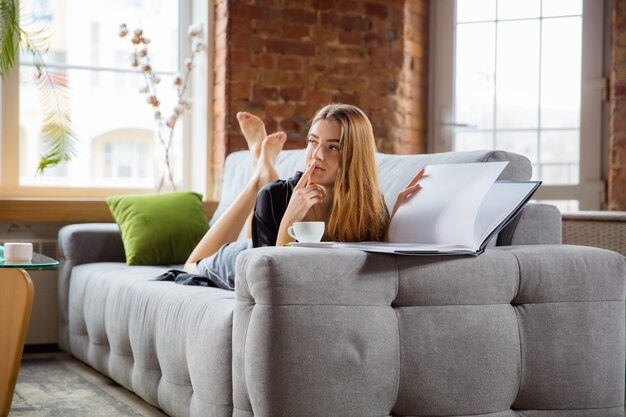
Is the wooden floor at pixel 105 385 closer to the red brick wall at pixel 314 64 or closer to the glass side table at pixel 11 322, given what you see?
the glass side table at pixel 11 322

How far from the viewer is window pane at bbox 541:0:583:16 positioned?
4.53 meters

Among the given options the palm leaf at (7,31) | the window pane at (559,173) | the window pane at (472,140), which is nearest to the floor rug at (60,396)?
the palm leaf at (7,31)

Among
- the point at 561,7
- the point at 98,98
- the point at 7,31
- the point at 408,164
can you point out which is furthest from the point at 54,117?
the point at 561,7

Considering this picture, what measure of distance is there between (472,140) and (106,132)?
1.93 metres

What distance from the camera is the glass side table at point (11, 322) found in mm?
2723

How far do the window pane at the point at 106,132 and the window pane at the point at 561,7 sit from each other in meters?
1.99

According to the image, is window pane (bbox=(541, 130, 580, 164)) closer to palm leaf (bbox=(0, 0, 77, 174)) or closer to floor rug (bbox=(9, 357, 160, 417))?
palm leaf (bbox=(0, 0, 77, 174))

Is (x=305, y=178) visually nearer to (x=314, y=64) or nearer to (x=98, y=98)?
(x=314, y=64)

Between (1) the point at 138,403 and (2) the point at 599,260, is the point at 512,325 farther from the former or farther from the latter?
(1) the point at 138,403

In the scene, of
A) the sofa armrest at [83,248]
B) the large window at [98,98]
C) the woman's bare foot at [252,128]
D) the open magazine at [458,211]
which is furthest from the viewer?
the large window at [98,98]

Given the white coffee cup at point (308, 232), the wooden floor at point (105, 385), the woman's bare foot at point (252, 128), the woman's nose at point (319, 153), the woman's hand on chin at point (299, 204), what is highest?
the woman's bare foot at point (252, 128)

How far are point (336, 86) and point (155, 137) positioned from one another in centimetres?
99

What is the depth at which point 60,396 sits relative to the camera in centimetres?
307

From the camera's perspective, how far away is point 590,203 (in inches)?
175
